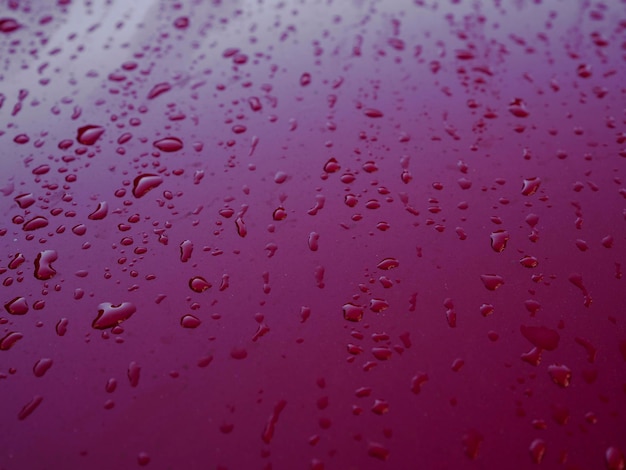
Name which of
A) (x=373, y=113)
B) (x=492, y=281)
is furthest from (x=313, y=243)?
(x=373, y=113)

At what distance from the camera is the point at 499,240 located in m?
1.12

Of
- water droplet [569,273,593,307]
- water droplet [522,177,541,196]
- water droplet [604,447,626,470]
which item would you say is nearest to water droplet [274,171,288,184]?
water droplet [522,177,541,196]

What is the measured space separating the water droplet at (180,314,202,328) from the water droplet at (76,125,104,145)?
0.69 metres

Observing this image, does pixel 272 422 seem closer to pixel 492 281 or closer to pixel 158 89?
pixel 492 281

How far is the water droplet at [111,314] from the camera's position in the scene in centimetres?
98

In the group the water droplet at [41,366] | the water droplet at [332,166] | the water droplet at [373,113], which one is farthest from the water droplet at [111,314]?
the water droplet at [373,113]

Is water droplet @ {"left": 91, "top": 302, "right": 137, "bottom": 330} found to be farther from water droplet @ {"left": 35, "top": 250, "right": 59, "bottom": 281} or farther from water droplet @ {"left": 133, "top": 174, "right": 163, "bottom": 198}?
water droplet @ {"left": 133, "top": 174, "right": 163, "bottom": 198}

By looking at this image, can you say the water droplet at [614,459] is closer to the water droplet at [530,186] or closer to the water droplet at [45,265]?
the water droplet at [530,186]

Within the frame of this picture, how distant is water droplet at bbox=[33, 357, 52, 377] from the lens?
0.92 meters

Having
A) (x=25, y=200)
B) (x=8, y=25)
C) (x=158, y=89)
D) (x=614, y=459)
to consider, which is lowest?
(x=614, y=459)

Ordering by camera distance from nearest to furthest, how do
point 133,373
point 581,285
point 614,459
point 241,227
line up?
point 614,459 → point 133,373 → point 581,285 → point 241,227

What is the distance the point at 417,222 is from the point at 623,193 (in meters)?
0.58

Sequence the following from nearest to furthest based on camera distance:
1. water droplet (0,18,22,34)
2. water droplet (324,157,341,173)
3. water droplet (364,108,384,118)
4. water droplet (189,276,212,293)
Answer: water droplet (189,276,212,293) → water droplet (324,157,341,173) → water droplet (364,108,384,118) → water droplet (0,18,22,34)

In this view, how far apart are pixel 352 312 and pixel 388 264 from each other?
16cm
